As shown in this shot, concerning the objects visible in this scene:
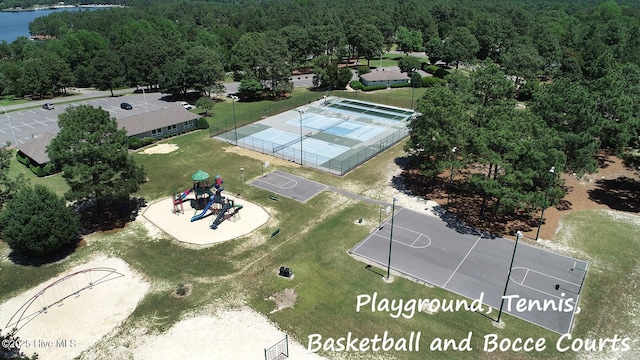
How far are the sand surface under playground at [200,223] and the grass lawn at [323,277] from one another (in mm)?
1226

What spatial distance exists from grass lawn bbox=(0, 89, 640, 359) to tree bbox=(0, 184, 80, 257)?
86.6 inches

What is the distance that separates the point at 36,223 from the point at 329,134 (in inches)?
1766

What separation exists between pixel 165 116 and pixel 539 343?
62887 millimetres

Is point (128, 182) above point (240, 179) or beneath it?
above

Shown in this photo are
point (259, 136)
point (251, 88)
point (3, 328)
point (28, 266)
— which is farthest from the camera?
point (251, 88)

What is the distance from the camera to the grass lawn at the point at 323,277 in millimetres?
29938

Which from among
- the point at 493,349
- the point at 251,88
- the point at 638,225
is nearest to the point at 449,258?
the point at 493,349

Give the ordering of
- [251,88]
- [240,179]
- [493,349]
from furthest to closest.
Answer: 1. [251,88]
2. [240,179]
3. [493,349]

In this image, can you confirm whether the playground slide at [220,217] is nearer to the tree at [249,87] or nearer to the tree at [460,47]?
the tree at [249,87]

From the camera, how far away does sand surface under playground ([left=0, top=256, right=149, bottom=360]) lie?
29000mm

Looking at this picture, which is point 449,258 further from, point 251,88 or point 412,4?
point 412,4

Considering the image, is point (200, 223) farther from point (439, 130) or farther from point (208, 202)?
point (439, 130)

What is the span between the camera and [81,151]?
129ft
